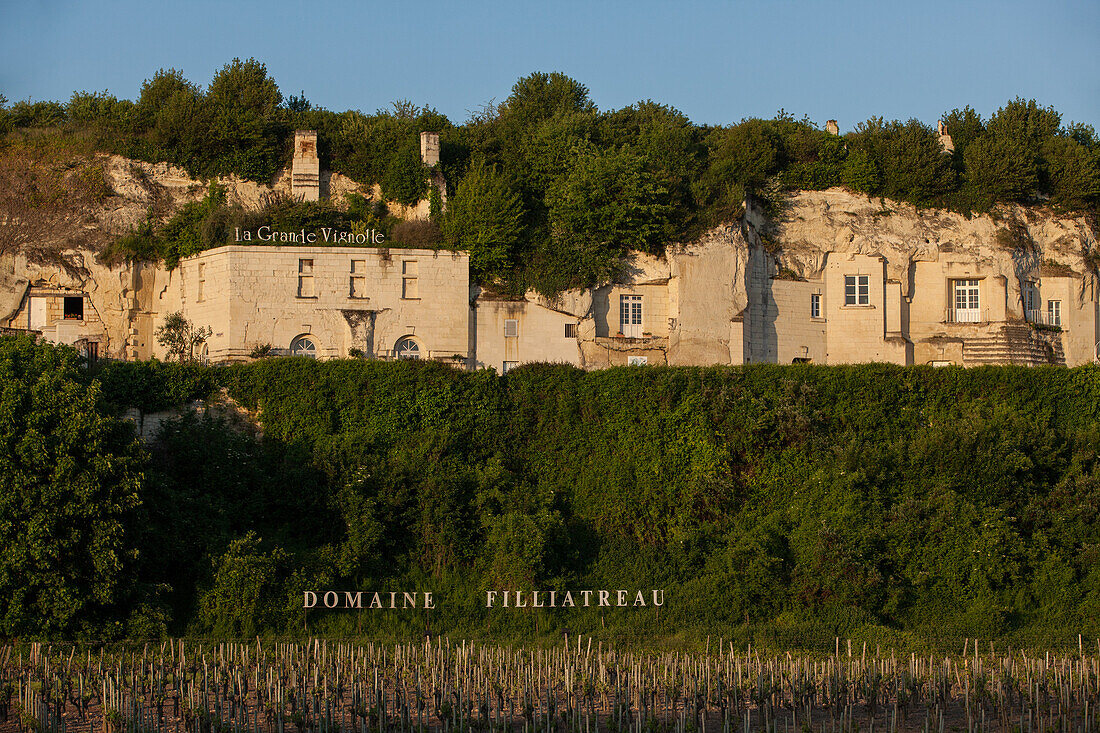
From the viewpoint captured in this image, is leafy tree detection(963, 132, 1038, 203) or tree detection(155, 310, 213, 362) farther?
leafy tree detection(963, 132, 1038, 203)

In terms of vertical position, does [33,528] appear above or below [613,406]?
below

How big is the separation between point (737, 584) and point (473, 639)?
580cm

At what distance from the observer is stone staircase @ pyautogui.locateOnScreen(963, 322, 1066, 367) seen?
4225cm

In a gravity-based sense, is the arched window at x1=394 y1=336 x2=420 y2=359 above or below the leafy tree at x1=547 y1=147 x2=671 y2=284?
below

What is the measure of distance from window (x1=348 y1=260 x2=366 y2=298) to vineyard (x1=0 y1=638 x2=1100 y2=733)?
14.8 metres

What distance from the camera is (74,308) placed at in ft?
131

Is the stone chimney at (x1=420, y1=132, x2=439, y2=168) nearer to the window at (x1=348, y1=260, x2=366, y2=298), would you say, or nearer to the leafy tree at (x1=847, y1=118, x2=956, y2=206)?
the window at (x1=348, y1=260, x2=366, y2=298)

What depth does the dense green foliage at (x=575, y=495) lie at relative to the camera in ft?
86.9

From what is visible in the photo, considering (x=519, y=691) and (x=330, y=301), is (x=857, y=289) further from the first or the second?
(x=519, y=691)

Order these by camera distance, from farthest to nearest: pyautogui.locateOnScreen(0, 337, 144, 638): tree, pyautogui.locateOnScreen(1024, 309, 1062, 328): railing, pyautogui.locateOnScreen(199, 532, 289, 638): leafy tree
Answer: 1. pyautogui.locateOnScreen(1024, 309, 1062, 328): railing
2. pyautogui.locateOnScreen(199, 532, 289, 638): leafy tree
3. pyautogui.locateOnScreen(0, 337, 144, 638): tree

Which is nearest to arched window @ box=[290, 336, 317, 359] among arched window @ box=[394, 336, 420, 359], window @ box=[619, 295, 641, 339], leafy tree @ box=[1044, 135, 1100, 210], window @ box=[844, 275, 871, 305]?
arched window @ box=[394, 336, 420, 359]

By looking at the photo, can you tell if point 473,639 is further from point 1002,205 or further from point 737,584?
point 1002,205

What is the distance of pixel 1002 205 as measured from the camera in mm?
45344

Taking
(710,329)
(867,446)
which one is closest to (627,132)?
(710,329)
